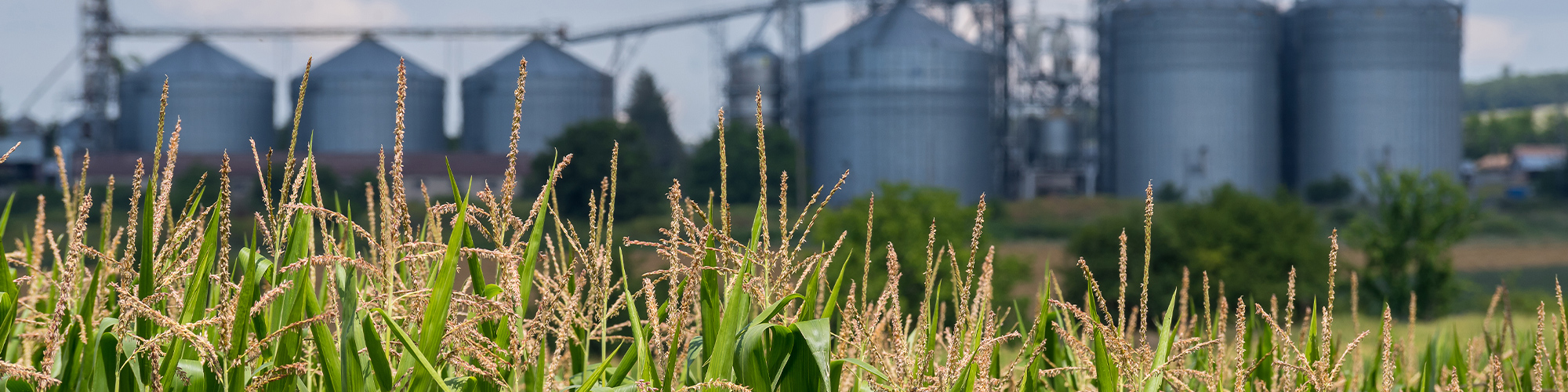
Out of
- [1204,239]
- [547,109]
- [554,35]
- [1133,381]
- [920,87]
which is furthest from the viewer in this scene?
[554,35]

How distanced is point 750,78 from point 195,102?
23583mm

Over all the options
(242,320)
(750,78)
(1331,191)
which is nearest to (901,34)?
(750,78)

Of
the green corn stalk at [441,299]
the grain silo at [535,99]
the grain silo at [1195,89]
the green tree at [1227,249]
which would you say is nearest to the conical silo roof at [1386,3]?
the grain silo at [1195,89]

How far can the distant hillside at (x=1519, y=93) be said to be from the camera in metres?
157

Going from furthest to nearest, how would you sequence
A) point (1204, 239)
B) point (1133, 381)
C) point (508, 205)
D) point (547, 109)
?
point (547, 109)
point (1204, 239)
point (1133, 381)
point (508, 205)

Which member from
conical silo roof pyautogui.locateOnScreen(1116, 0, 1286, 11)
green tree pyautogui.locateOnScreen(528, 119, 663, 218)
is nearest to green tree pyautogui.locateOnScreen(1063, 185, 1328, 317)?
conical silo roof pyautogui.locateOnScreen(1116, 0, 1286, 11)

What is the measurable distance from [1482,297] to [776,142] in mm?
27569

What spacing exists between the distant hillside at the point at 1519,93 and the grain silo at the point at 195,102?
15120 cm

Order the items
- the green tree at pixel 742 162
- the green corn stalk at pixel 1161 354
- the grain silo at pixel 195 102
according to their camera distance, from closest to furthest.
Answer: the green corn stalk at pixel 1161 354 → the green tree at pixel 742 162 → the grain silo at pixel 195 102

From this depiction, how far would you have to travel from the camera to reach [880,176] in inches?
1898

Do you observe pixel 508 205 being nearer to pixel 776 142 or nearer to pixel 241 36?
pixel 776 142

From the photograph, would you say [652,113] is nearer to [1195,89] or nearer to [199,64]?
[199,64]

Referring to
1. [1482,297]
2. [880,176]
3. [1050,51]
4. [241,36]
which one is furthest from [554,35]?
[1482,297]

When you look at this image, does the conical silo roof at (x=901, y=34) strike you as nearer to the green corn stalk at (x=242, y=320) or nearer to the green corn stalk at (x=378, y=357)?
the green corn stalk at (x=242, y=320)
